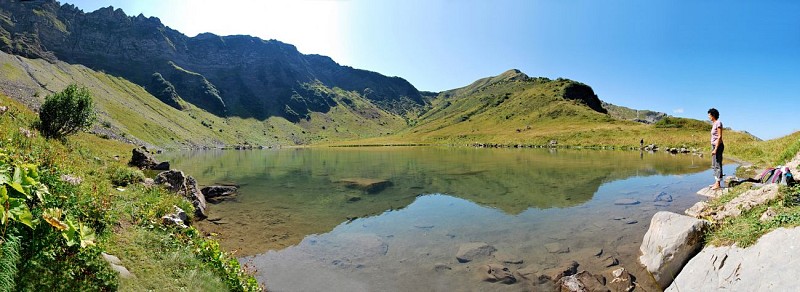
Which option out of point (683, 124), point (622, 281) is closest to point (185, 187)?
point (622, 281)

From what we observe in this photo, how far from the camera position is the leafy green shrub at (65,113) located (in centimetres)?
3144

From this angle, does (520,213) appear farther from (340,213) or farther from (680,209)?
(340,213)

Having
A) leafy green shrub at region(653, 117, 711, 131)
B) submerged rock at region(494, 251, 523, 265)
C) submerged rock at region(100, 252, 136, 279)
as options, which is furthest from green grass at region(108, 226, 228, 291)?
leafy green shrub at region(653, 117, 711, 131)

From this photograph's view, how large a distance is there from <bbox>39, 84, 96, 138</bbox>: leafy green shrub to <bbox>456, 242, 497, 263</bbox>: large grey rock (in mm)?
35100

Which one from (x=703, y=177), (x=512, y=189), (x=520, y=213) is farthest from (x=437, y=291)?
(x=703, y=177)

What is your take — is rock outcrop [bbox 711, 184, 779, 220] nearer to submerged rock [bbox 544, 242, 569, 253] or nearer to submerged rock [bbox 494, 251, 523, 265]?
submerged rock [bbox 544, 242, 569, 253]

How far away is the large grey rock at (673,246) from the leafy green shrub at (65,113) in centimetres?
4149

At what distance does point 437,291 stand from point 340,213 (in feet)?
41.8

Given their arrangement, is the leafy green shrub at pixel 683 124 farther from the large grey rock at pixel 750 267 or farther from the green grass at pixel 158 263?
the green grass at pixel 158 263

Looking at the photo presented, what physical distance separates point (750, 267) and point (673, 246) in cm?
307

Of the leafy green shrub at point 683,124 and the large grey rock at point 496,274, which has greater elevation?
the leafy green shrub at point 683,124

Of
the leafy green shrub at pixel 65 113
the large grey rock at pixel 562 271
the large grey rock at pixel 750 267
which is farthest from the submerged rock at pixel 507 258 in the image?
the leafy green shrub at pixel 65 113

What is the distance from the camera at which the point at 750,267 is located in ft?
26.3

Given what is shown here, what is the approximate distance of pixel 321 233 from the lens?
18531 millimetres
